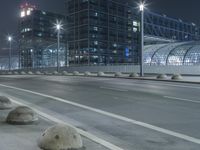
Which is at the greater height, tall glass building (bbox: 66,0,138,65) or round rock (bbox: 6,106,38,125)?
tall glass building (bbox: 66,0,138,65)

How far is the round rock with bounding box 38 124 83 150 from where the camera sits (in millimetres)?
6488

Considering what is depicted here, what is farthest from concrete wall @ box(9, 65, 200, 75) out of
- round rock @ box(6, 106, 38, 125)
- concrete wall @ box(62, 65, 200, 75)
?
round rock @ box(6, 106, 38, 125)

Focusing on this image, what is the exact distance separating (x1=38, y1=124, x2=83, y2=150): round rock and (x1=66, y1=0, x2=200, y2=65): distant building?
10762 centimetres

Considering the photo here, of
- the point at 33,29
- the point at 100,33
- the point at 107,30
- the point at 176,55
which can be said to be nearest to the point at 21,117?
the point at 176,55

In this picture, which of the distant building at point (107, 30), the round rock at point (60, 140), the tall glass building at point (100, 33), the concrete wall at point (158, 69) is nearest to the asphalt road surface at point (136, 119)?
the round rock at point (60, 140)

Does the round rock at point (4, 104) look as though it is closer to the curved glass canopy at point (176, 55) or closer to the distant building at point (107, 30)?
the curved glass canopy at point (176, 55)

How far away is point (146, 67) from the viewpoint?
49438 mm

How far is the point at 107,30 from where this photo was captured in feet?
418

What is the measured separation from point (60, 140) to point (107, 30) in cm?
12213

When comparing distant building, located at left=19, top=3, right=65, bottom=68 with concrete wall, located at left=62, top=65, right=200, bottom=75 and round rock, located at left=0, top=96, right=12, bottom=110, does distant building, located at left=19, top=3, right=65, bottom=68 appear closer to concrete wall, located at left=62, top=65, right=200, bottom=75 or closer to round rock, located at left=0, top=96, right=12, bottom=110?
concrete wall, located at left=62, top=65, right=200, bottom=75

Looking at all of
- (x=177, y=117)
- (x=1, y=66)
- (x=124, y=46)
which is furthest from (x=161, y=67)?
(x=1, y=66)

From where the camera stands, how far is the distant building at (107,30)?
121438mm

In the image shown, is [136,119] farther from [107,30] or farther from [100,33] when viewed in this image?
[107,30]

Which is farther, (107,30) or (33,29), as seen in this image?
(33,29)
